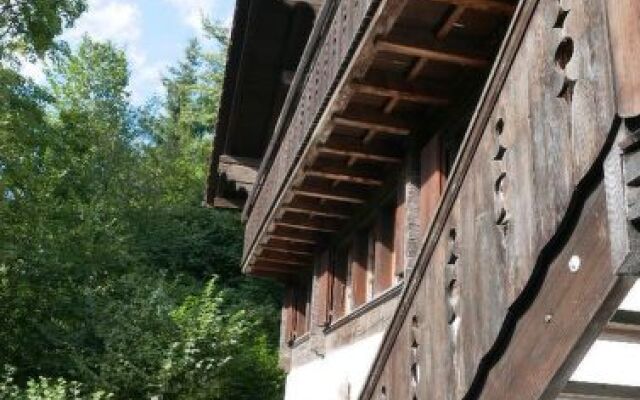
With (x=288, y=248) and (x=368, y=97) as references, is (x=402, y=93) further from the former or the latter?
(x=288, y=248)

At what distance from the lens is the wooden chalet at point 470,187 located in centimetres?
236

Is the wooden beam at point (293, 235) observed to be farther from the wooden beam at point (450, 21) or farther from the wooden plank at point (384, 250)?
the wooden beam at point (450, 21)

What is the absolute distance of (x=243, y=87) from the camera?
14.2 metres

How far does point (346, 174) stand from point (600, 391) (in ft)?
17.6

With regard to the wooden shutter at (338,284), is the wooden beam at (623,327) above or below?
below

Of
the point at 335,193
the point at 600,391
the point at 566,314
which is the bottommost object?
the point at 600,391

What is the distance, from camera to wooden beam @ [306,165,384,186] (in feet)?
27.1

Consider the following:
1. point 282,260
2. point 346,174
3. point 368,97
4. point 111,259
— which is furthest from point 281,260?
point 111,259

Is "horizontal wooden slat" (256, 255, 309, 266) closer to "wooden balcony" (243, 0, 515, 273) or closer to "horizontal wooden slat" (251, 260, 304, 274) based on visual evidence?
"horizontal wooden slat" (251, 260, 304, 274)

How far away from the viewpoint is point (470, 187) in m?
3.39

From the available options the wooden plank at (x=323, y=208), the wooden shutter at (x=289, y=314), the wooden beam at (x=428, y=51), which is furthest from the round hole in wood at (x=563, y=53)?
the wooden shutter at (x=289, y=314)

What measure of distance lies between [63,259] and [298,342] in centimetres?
1203

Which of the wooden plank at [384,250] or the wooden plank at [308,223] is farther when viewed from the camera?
the wooden plank at [308,223]

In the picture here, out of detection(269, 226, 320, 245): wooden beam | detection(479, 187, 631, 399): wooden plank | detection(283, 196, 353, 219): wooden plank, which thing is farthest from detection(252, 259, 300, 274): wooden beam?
detection(479, 187, 631, 399): wooden plank
